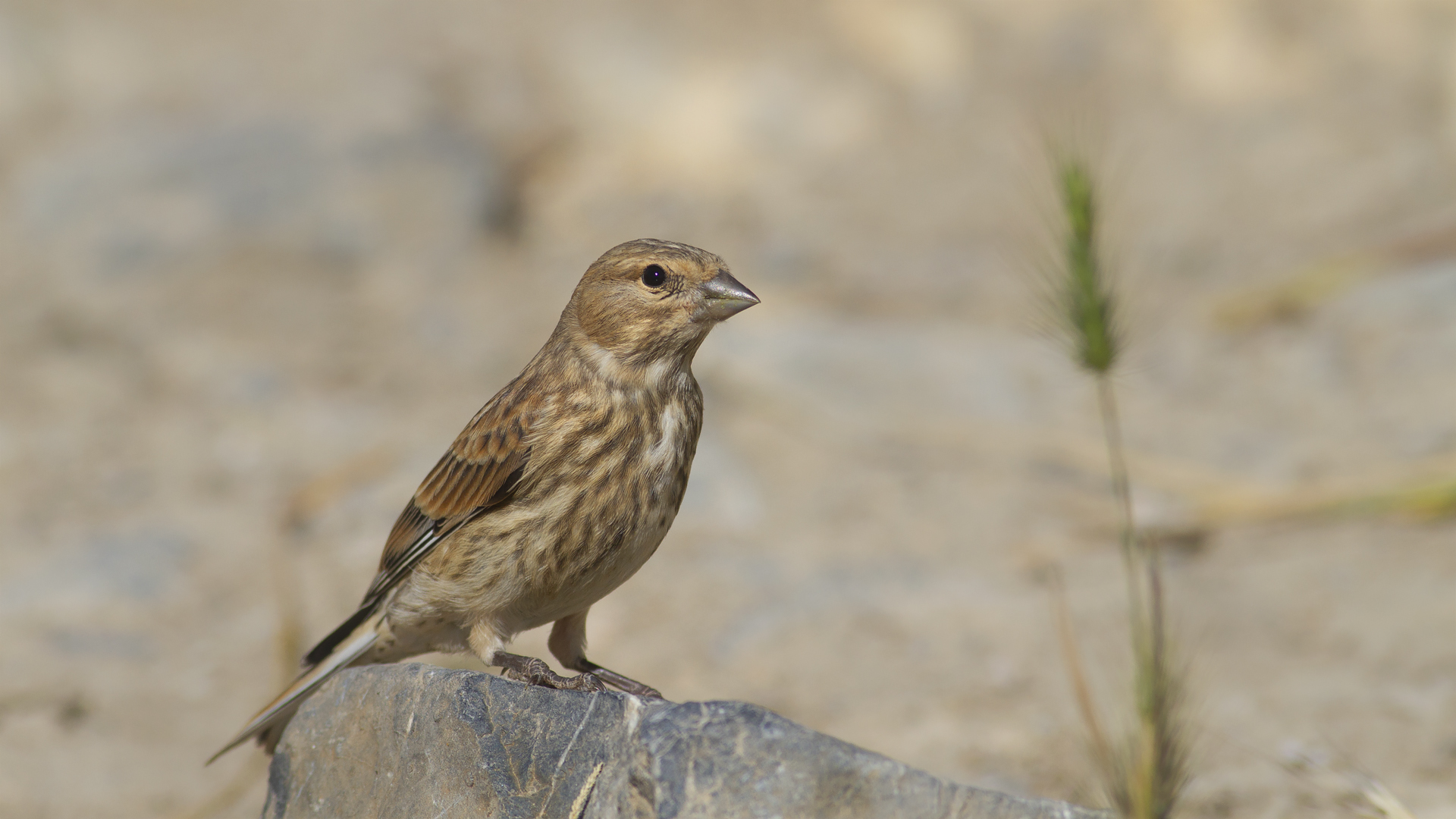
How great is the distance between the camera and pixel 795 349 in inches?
319

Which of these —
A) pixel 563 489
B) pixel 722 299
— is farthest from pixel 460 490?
pixel 722 299

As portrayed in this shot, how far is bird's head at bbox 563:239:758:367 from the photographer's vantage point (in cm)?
384

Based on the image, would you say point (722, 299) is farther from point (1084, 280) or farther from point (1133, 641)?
point (1133, 641)

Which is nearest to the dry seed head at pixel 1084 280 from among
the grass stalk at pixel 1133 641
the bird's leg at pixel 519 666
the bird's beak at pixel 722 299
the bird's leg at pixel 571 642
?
the grass stalk at pixel 1133 641

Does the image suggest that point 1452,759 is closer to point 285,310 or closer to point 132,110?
point 285,310

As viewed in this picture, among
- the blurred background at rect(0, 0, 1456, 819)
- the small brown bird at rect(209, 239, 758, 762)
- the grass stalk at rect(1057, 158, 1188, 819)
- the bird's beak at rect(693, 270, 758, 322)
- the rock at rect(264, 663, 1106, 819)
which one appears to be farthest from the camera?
the blurred background at rect(0, 0, 1456, 819)

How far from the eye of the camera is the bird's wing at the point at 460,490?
3.81 metres

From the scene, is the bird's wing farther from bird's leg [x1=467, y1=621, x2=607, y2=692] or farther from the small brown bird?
bird's leg [x1=467, y1=621, x2=607, y2=692]

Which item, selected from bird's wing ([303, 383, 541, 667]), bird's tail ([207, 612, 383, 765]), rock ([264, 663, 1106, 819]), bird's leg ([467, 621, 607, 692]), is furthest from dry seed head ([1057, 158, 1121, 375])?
bird's tail ([207, 612, 383, 765])

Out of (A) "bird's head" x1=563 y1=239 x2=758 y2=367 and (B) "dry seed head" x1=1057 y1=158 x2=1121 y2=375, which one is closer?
(B) "dry seed head" x1=1057 y1=158 x2=1121 y2=375

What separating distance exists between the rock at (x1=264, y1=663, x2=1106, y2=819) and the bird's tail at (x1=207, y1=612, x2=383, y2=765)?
315mm

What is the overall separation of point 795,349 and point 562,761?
17.1 feet

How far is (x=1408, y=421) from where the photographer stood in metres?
6.96

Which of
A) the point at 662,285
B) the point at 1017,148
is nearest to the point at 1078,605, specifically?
the point at 662,285
